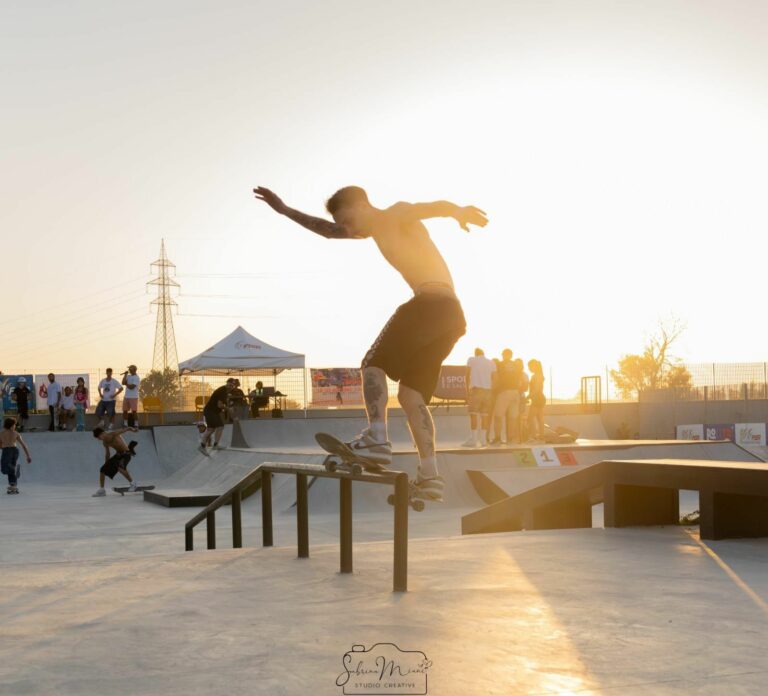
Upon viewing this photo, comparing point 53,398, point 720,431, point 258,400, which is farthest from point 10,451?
point 720,431

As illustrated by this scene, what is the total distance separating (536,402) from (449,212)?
1349 centimetres

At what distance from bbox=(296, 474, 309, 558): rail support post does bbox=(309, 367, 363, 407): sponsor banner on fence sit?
26625 mm

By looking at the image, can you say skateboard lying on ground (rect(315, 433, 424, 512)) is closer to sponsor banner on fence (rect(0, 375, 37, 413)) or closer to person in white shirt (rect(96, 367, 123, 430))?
person in white shirt (rect(96, 367, 123, 430))

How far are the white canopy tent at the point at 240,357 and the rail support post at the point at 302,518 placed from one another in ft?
80.7

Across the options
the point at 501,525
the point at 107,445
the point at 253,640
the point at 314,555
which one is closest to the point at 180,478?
the point at 107,445

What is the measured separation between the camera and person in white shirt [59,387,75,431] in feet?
84.9

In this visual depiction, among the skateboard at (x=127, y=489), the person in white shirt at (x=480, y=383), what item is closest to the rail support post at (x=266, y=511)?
the person in white shirt at (x=480, y=383)

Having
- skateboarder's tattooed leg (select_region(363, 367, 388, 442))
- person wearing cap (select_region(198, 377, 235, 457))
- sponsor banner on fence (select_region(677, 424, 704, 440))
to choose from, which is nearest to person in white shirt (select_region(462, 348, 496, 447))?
person wearing cap (select_region(198, 377, 235, 457))

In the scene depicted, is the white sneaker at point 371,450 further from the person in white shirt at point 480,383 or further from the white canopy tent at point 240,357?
the white canopy tent at point 240,357

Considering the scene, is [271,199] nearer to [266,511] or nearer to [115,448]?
[266,511]

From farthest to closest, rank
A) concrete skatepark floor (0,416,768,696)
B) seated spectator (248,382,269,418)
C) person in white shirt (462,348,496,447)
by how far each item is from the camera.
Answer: seated spectator (248,382,269,418) < person in white shirt (462,348,496,447) < concrete skatepark floor (0,416,768,696)

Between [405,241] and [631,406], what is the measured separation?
28628 mm

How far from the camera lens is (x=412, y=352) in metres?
4.68

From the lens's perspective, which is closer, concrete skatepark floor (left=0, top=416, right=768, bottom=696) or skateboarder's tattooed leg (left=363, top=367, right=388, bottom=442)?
concrete skatepark floor (left=0, top=416, right=768, bottom=696)
